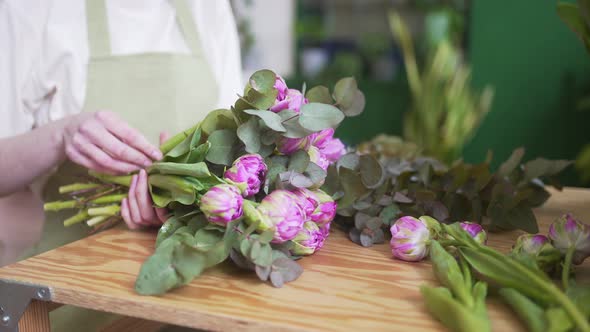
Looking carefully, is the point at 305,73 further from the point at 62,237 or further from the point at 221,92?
the point at 62,237

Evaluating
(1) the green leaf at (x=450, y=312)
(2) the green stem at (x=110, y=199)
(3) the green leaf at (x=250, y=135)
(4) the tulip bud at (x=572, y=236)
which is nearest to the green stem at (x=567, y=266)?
(4) the tulip bud at (x=572, y=236)

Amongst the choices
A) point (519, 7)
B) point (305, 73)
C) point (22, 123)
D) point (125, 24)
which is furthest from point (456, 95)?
point (22, 123)

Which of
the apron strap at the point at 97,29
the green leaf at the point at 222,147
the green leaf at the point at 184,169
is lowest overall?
the green leaf at the point at 184,169

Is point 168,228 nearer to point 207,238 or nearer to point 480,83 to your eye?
point 207,238

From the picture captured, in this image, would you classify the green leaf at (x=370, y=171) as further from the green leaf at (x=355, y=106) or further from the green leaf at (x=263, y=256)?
the green leaf at (x=263, y=256)

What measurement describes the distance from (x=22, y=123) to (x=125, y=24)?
1.00ft

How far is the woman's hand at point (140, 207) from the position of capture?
75 cm

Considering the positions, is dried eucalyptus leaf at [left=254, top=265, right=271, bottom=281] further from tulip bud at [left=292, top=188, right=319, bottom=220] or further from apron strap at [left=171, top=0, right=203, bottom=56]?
apron strap at [left=171, top=0, right=203, bottom=56]

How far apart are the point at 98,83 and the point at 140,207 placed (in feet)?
1.44

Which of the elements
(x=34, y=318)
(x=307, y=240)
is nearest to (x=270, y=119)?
(x=307, y=240)

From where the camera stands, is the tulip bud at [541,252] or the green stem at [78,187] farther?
the green stem at [78,187]

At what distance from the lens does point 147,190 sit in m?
0.76

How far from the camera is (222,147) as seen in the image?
27.0 inches

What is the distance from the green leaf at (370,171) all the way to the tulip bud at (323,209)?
2.7 inches
